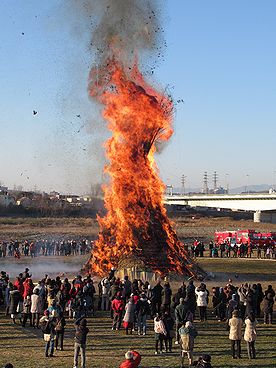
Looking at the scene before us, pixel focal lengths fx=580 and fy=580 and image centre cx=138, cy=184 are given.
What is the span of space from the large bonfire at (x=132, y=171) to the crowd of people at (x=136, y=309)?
9682mm

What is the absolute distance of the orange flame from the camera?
3559cm

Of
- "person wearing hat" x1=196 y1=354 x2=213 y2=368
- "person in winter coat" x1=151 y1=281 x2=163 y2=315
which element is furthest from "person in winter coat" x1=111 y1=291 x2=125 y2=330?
"person wearing hat" x1=196 y1=354 x2=213 y2=368

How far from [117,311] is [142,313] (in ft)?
4.07

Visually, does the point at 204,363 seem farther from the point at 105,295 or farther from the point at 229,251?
the point at 229,251

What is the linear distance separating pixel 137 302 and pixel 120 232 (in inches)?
631

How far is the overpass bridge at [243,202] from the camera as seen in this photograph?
102000 millimetres

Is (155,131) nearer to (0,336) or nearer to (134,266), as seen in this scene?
(134,266)

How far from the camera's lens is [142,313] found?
19891mm

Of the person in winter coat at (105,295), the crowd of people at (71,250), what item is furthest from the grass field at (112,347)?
the crowd of people at (71,250)

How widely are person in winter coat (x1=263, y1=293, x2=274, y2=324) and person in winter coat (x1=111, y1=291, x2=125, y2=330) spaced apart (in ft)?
18.0

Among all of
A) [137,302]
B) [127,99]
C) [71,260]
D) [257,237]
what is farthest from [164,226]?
[257,237]

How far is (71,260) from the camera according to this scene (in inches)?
1841

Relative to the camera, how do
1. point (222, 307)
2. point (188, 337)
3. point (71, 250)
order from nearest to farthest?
1. point (188, 337)
2. point (222, 307)
3. point (71, 250)

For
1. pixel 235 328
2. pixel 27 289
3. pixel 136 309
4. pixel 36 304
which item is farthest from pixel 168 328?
pixel 27 289
